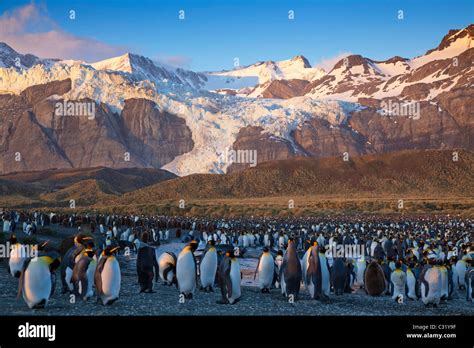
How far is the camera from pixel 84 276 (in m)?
9.88

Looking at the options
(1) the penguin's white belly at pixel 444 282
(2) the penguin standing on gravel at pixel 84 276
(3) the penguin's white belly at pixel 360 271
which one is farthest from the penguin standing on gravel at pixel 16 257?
(1) the penguin's white belly at pixel 444 282

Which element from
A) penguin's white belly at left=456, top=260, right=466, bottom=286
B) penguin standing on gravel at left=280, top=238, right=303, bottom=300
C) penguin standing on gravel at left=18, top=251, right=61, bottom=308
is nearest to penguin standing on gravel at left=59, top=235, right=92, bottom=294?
penguin standing on gravel at left=18, top=251, right=61, bottom=308

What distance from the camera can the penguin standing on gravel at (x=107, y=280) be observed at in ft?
30.8

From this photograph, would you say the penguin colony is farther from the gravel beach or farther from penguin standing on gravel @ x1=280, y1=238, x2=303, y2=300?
the gravel beach

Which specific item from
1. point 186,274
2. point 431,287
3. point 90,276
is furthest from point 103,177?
point 431,287

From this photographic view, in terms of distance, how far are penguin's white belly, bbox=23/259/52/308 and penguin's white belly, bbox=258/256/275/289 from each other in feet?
14.9

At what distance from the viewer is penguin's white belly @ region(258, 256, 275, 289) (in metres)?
12.0

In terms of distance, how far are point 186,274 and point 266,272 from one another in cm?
200

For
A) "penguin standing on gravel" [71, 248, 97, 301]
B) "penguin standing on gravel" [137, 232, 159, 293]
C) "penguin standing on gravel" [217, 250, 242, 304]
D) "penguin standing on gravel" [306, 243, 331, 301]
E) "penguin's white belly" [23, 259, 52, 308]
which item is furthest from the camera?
"penguin standing on gravel" [137, 232, 159, 293]

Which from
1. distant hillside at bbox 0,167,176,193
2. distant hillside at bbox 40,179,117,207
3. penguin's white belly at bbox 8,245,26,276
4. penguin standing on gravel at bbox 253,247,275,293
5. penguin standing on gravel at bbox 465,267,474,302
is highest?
distant hillside at bbox 0,167,176,193

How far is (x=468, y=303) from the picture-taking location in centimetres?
1157

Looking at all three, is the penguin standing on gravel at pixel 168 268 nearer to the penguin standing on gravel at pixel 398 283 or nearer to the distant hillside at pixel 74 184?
the penguin standing on gravel at pixel 398 283

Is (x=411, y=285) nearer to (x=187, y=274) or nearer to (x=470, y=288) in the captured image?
(x=470, y=288)
